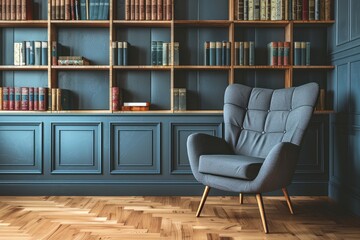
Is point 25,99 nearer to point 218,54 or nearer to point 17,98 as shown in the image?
point 17,98

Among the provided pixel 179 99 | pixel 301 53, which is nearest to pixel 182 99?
pixel 179 99

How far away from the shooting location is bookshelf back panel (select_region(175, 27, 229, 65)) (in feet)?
13.7

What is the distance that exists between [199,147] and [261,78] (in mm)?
1249

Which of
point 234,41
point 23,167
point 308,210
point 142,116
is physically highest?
point 234,41

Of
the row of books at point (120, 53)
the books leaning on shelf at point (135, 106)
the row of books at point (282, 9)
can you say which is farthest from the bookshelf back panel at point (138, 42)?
the row of books at point (282, 9)

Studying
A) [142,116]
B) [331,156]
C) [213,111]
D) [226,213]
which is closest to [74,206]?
[142,116]

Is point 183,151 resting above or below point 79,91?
below

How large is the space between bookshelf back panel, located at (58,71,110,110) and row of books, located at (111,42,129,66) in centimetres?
29

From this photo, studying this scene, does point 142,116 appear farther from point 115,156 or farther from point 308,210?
point 308,210

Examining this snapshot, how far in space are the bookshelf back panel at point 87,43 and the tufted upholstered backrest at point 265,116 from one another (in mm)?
1376

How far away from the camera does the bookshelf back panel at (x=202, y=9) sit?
415 centimetres

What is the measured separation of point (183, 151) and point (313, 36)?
5.67 feet

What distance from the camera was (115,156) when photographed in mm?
3980

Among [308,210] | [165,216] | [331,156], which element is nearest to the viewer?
[165,216]
